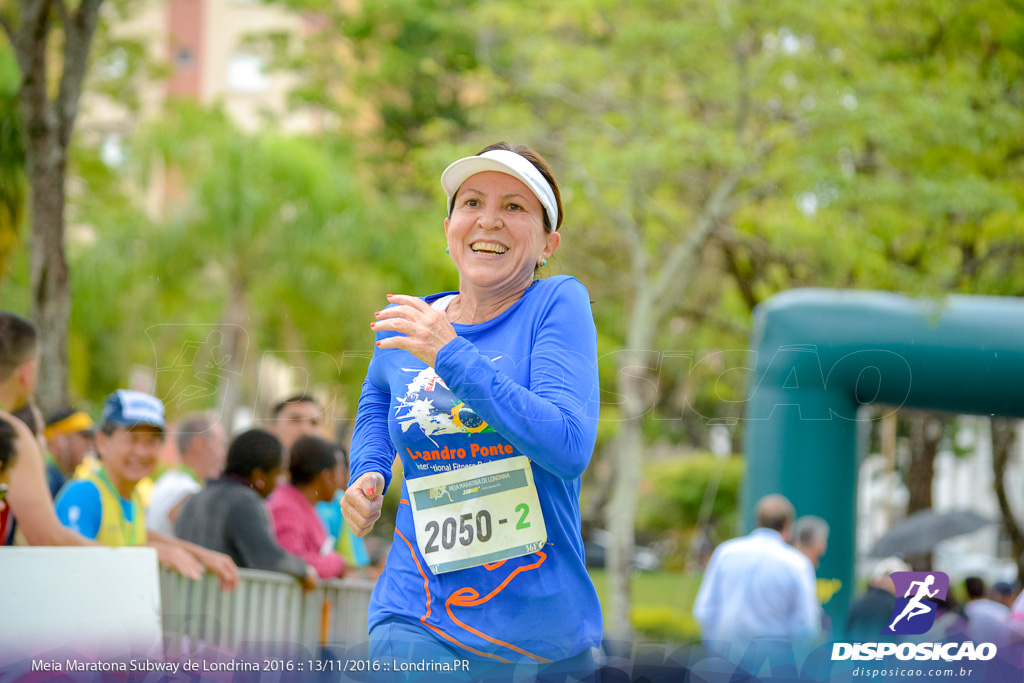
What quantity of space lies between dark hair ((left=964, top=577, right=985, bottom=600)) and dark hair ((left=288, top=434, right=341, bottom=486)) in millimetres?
5487

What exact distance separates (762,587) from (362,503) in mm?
4434

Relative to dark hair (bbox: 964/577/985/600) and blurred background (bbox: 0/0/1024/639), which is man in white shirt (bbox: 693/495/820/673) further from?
blurred background (bbox: 0/0/1024/639)

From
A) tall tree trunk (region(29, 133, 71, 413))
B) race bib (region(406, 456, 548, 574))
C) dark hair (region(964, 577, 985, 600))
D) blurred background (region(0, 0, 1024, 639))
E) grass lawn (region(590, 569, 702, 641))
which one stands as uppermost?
blurred background (region(0, 0, 1024, 639))

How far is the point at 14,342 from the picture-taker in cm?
313

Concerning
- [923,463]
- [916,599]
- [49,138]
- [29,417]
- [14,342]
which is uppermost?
[49,138]

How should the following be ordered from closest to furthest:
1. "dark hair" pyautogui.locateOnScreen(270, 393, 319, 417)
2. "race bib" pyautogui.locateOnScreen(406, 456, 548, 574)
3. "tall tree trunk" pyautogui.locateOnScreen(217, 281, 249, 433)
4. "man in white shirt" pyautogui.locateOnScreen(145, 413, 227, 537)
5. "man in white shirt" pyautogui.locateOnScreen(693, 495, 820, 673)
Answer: "race bib" pyautogui.locateOnScreen(406, 456, 548, 574), "dark hair" pyautogui.locateOnScreen(270, 393, 319, 417), "tall tree trunk" pyautogui.locateOnScreen(217, 281, 249, 433), "man in white shirt" pyautogui.locateOnScreen(145, 413, 227, 537), "man in white shirt" pyautogui.locateOnScreen(693, 495, 820, 673)

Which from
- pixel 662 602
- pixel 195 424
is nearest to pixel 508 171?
pixel 195 424

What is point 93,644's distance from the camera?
1783mm

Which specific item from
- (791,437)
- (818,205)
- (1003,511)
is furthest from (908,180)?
(1003,511)

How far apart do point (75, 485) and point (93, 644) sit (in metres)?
1.77

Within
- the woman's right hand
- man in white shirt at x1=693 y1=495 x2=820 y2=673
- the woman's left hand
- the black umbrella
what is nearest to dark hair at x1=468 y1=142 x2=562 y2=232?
the woman's left hand

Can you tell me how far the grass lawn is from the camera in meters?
13.7

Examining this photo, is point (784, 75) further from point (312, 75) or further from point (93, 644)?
point (93, 644)

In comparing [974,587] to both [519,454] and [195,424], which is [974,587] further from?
[519,454]
